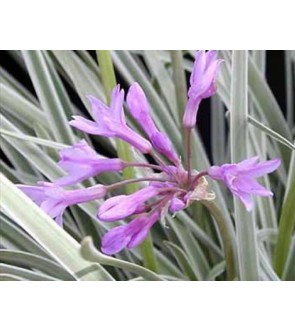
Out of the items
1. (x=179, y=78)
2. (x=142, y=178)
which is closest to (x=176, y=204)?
(x=142, y=178)

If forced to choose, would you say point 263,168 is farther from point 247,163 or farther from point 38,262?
point 38,262

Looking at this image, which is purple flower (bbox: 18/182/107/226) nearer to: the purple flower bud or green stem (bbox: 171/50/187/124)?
the purple flower bud

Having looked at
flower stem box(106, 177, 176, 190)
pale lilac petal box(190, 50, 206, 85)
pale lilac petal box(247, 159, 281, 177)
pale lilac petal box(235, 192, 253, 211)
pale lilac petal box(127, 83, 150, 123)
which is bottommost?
pale lilac petal box(235, 192, 253, 211)

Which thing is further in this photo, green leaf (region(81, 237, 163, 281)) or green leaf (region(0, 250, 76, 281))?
green leaf (region(0, 250, 76, 281))

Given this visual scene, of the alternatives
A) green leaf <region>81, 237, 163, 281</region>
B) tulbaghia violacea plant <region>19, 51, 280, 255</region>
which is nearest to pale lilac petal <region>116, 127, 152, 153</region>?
tulbaghia violacea plant <region>19, 51, 280, 255</region>

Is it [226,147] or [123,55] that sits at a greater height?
[123,55]
